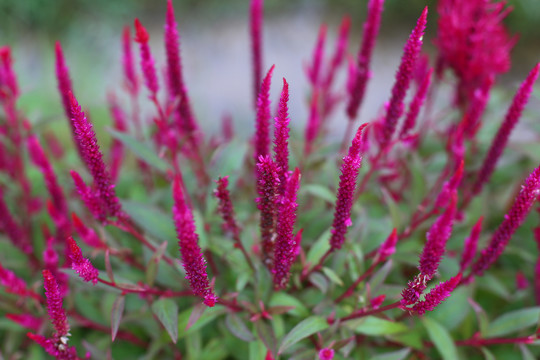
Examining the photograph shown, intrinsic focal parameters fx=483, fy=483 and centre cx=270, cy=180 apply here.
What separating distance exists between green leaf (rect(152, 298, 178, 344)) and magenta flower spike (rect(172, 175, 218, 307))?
17 centimetres

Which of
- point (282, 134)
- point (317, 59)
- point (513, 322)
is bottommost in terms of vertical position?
point (513, 322)

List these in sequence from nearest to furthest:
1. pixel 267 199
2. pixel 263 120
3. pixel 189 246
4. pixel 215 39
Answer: pixel 189 246, pixel 267 199, pixel 263 120, pixel 215 39

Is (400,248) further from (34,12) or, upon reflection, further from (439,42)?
(34,12)

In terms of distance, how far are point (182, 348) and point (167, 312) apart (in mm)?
437

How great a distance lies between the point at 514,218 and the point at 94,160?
94 centimetres

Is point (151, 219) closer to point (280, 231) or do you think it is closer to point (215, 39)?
point (280, 231)

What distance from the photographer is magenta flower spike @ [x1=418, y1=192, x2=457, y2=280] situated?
3.19 ft

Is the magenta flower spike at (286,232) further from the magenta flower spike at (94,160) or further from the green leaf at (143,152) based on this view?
the green leaf at (143,152)

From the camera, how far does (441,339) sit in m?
1.39

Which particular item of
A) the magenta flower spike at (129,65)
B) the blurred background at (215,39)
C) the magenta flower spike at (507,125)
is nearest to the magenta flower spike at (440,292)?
the magenta flower spike at (507,125)

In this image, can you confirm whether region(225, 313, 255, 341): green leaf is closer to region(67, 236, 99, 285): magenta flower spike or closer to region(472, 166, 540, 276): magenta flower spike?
region(67, 236, 99, 285): magenta flower spike

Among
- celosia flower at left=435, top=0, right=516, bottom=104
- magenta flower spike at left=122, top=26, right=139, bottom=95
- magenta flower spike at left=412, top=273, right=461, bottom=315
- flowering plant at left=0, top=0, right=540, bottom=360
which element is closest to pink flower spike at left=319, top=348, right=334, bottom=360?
flowering plant at left=0, top=0, right=540, bottom=360

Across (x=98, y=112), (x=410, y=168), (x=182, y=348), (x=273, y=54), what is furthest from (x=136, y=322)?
(x=273, y=54)

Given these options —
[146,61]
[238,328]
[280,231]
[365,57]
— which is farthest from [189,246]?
[365,57]
